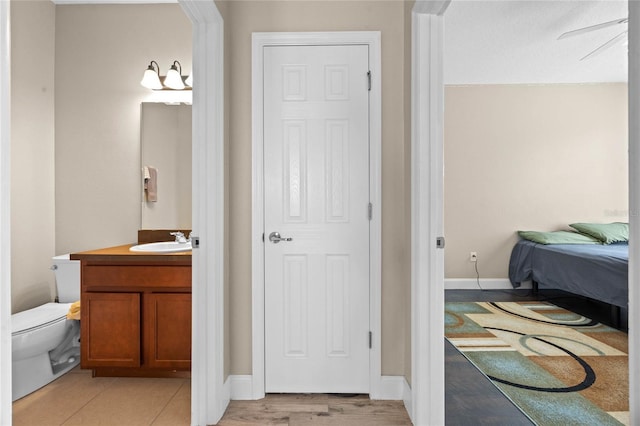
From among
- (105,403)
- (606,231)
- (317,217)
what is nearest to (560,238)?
(606,231)

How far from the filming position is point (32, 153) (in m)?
2.79

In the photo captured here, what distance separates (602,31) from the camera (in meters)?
3.47

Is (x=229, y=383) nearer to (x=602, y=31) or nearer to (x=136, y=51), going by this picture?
(x=136, y=51)

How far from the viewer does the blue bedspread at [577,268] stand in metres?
3.25

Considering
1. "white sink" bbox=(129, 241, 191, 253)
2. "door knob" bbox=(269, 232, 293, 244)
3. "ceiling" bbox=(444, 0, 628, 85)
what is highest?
"ceiling" bbox=(444, 0, 628, 85)

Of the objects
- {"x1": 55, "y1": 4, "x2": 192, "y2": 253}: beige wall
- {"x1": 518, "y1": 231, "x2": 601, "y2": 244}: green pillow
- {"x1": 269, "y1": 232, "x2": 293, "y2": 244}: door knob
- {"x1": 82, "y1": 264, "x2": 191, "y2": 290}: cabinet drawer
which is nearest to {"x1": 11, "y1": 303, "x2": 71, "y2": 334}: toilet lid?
{"x1": 82, "y1": 264, "x2": 191, "y2": 290}: cabinet drawer

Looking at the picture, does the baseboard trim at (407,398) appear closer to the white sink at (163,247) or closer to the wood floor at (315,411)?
the wood floor at (315,411)

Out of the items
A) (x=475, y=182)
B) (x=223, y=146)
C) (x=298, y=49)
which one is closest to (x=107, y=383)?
(x=223, y=146)

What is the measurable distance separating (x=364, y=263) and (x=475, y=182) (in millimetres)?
3162

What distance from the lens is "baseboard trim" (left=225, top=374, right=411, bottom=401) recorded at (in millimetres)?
2195

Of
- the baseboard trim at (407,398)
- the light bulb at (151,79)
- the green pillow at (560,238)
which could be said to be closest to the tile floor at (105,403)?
the baseboard trim at (407,398)

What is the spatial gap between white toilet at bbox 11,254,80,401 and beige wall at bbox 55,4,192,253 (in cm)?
33

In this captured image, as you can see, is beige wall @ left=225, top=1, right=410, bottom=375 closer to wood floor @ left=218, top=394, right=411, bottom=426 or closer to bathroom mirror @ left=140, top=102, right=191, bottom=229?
wood floor @ left=218, top=394, right=411, bottom=426

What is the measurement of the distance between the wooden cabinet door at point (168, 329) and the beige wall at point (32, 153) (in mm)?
1159
